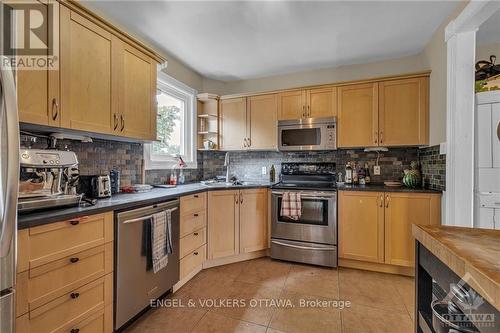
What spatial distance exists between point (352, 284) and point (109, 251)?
7.10 ft

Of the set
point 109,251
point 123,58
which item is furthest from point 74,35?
point 109,251

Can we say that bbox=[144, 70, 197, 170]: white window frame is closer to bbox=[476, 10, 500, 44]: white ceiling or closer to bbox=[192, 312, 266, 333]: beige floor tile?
bbox=[192, 312, 266, 333]: beige floor tile

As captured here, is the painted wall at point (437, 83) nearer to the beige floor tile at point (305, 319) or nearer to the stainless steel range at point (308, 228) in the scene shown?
the stainless steel range at point (308, 228)

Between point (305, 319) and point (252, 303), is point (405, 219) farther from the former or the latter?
point (252, 303)

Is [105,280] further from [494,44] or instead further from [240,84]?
[494,44]

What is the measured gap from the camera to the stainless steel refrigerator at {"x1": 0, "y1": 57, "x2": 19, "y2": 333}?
0.85 meters

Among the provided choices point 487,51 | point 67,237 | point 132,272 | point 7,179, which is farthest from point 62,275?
point 487,51

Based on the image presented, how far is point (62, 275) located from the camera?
3.96ft

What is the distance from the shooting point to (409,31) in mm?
2338

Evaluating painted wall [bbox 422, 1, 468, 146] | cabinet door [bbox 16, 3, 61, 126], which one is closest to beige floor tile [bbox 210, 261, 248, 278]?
cabinet door [bbox 16, 3, 61, 126]

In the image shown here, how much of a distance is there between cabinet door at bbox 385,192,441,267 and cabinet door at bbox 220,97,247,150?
196 cm

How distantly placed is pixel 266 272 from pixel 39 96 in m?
2.41

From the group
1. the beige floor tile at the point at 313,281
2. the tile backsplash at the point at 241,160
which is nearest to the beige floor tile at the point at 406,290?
the beige floor tile at the point at 313,281

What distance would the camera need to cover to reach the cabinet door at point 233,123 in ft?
10.9
